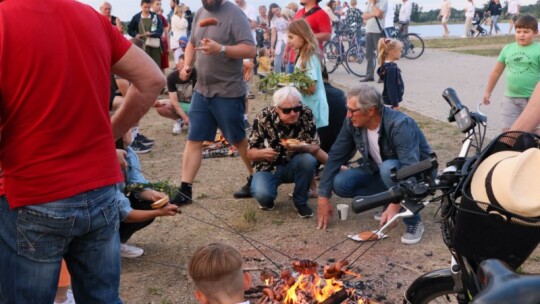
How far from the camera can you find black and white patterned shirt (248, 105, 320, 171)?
19.2ft

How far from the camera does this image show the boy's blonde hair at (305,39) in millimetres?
6871

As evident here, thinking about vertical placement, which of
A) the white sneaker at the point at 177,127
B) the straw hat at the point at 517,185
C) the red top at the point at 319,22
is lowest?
the white sneaker at the point at 177,127

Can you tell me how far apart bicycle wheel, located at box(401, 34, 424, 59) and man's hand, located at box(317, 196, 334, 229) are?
47.9 feet

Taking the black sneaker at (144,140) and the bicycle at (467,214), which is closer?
the bicycle at (467,214)

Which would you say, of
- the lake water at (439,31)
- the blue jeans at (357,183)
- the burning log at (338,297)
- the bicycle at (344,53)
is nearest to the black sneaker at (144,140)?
the blue jeans at (357,183)

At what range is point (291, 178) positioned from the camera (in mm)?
Answer: 5949

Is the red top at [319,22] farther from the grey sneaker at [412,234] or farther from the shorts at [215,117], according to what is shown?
the grey sneaker at [412,234]

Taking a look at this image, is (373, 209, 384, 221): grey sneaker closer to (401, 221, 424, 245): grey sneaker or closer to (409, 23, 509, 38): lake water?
(401, 221, 424, 245): grey sneaker

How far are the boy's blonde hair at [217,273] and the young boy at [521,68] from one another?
4.70 meters

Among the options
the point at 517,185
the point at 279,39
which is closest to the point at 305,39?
the point at 517,185

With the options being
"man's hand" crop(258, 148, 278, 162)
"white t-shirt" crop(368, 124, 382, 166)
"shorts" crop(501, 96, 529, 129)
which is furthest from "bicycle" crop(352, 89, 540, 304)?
"shorts" crop(501, 96, 529, 129)

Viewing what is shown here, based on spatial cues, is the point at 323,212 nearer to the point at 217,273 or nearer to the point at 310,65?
the point at 310,65

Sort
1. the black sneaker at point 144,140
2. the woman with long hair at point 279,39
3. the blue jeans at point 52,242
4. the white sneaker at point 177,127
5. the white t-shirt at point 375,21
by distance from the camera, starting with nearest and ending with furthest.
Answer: the blue jeans at point 52,242, the black sneaker at point 144,140, the white sneaker at point 177,127, the woman with long hair at point 279,39, the white t-shirt at point 375,21

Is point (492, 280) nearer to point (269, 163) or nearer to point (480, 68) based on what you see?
point (269, 163)
